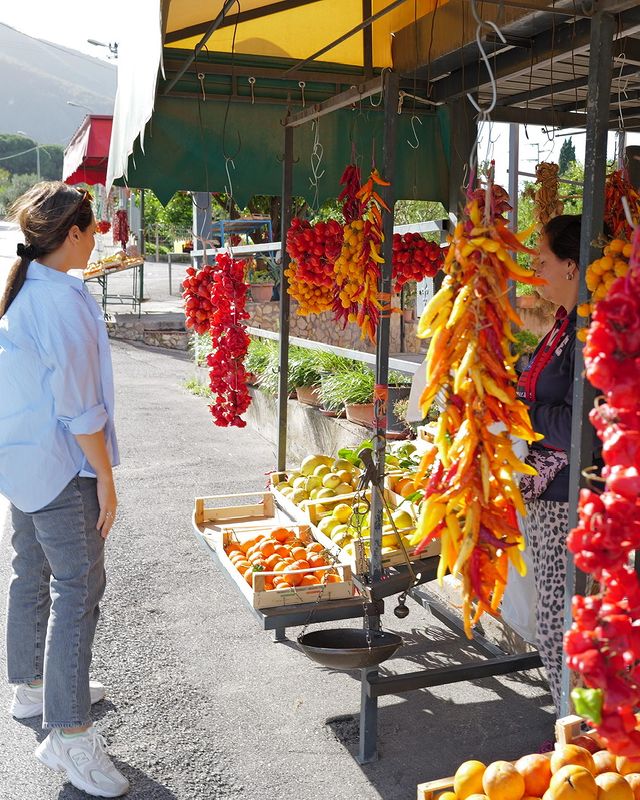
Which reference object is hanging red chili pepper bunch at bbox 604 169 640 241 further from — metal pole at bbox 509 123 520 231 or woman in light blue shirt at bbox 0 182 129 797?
metal pole at bbox 509 123 520 231

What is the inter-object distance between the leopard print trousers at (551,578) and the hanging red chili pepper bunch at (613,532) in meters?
1.48

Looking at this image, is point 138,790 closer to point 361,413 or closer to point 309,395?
point 361,413

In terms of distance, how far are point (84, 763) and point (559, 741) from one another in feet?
5.47

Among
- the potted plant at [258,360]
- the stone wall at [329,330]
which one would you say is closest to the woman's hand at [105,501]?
the potted plant at [258,360]

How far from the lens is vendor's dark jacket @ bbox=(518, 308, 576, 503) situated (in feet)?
9.23

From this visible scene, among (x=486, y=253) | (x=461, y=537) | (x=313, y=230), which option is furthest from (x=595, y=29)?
(x=313, y=230)

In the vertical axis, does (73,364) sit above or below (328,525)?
above

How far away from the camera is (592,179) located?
86.6 inches

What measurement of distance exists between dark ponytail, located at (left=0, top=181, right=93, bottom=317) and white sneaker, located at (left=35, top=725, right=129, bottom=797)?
1518mm

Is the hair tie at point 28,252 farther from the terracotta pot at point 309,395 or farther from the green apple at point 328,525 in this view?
the terracotta pot at point 309,395

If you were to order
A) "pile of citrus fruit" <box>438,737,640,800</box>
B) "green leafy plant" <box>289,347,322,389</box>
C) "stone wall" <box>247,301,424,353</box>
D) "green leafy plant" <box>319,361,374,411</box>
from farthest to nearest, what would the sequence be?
"stone wall" <box>247,301,424,353</box>, "green leafy plant" <box>289,347,322,389</box>, "green leafy plant" <box>319,361,374,411</box>, "pile of citrus fruit" <box>438,737,640,800</box>

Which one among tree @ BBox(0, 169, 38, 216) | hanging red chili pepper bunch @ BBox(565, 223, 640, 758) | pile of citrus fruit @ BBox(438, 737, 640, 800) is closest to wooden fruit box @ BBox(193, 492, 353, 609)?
pile of citrus fruit @ BBox(438, 737, 640, 800)

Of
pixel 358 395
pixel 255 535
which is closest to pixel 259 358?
pixel 358 395

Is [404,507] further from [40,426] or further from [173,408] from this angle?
[173,408]
